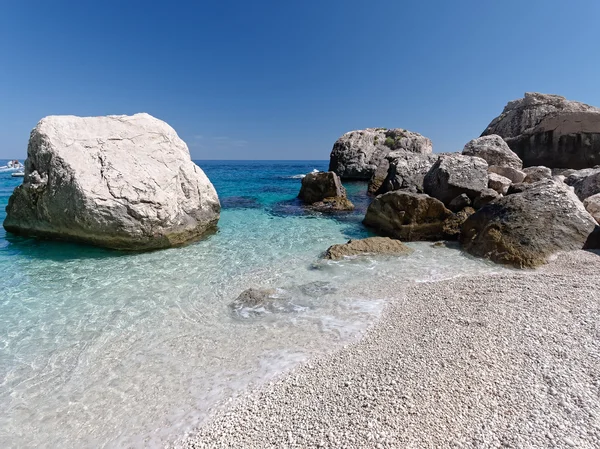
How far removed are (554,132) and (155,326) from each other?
23469mm

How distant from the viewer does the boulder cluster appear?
8.13m

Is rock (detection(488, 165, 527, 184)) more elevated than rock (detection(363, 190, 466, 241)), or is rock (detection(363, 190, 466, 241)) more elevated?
rock (detection(488, 165, 527, 184))

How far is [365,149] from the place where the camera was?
38.9 m

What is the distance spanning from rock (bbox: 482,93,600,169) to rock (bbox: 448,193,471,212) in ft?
39.6

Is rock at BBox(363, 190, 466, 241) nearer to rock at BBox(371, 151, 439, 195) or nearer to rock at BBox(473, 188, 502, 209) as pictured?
rock at BBox(473, 188, 502, 209)

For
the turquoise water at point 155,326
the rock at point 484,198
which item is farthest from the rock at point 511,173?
the turquoise water at point 155,326

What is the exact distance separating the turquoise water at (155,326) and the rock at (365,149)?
29.3 meters

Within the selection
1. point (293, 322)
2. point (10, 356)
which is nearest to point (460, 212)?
point (293, 322)

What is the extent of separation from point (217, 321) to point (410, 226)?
767cm

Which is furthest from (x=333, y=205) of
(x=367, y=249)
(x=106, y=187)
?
(x=106, y=187)

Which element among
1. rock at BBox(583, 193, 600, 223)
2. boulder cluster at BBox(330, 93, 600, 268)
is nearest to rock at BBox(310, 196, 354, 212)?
boulder cluster at BBox(330, 93, 600, 268)

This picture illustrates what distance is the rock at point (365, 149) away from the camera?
38.4m

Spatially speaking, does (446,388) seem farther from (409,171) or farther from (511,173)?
(409,171)

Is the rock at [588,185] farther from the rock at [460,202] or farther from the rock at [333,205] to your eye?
the rock at [333,205]
